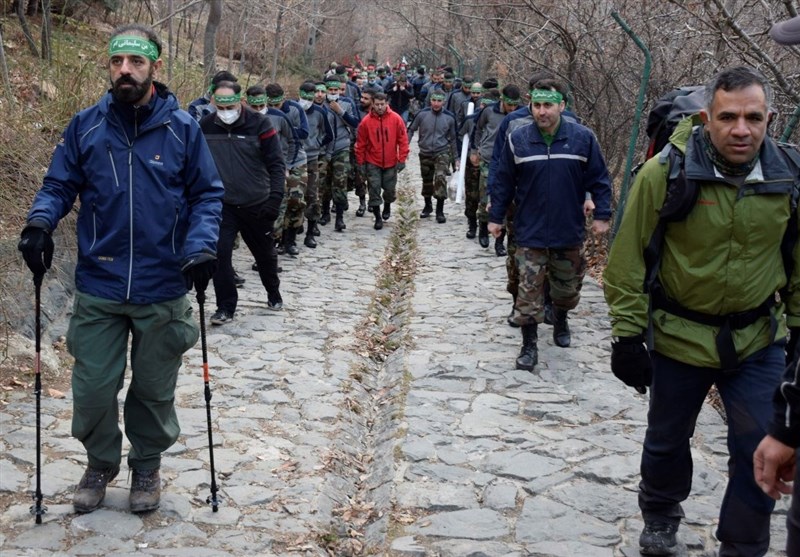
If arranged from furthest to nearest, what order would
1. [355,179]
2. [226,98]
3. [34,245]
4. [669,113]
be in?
[355,179]
[226,98]
[669,113]
[34,245]

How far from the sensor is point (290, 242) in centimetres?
1340

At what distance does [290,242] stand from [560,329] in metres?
5.26

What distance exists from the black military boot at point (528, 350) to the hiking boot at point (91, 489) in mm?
3964

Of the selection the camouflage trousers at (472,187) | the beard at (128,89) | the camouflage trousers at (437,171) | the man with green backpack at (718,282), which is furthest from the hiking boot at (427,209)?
the man with green backpack at (718,282)

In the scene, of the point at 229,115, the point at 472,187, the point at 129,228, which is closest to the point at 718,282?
the point at 129,228

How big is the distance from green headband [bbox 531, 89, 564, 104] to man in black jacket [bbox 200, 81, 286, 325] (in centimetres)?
273

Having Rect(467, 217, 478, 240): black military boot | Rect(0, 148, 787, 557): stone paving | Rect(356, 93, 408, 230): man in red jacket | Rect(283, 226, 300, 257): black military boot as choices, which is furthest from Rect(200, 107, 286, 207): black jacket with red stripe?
Rect(356, 93, 408, 230): man in red jacket

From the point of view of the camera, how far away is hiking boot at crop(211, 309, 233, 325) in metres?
9.59

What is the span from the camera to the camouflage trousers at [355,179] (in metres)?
16.8

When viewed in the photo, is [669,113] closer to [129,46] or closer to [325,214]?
[129,46]

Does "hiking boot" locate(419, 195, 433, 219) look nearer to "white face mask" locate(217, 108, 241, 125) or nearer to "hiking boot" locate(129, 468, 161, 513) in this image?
"white face mask" locate(217, 108, 241, 125)

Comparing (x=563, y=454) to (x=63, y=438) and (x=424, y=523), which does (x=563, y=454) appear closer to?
(x=424, y=523)

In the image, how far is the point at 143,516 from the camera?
5309 mm

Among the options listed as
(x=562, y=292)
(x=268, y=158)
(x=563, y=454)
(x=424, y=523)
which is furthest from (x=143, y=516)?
(x=268, y=158)
